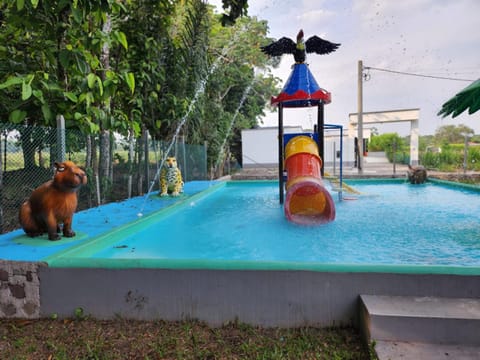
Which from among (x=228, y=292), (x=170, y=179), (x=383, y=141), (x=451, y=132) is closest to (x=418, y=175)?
(x=170, y=179)

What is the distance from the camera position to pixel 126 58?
25.5ft

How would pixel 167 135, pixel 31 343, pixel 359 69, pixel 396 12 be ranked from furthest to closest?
pixel 359 69
pixel 396 12
pixel 167 135
pixel 31 343

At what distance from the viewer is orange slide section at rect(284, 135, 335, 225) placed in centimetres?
574

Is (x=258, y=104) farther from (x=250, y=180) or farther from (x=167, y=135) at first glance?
(x=167, y=135)

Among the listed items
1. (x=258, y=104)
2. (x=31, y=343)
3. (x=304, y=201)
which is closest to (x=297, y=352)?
(x=31, y=343)

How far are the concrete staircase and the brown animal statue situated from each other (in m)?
2.85

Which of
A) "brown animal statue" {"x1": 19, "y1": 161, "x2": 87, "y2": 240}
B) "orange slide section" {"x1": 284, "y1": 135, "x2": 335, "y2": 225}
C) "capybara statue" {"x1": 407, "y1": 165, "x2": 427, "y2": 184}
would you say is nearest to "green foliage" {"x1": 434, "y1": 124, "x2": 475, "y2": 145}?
"capybara statue" {"x1": 407, "y1": 165, "x2": 427, "y2": 184}

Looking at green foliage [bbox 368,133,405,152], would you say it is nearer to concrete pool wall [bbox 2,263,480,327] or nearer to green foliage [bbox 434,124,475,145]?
green foliage [bbox 434,124,475,145]

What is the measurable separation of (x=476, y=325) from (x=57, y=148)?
5400 mm

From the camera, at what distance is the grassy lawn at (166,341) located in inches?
92.4

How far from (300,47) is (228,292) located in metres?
6.28

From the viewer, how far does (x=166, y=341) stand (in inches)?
98.6

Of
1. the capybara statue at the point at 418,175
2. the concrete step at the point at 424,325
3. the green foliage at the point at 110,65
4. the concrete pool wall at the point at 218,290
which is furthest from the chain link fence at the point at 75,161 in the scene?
the capybara statue at the point at 418,175

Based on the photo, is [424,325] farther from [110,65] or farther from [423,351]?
[110,65]
